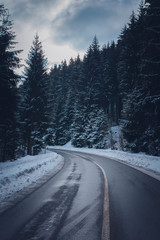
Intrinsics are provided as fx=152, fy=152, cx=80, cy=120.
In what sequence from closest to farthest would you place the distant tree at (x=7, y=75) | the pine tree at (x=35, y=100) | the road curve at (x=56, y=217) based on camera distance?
the road curve at (x=56, y=217), the distant tree at (x=7, y=75), the pine tree at (x=35, y=100)

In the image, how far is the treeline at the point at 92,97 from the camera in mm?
14086

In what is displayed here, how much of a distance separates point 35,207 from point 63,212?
3.12 ft

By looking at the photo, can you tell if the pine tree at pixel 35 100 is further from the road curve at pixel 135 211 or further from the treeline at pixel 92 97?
the road curve at pixel 135 211

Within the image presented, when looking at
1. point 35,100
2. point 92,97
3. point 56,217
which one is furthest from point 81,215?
point 92,97

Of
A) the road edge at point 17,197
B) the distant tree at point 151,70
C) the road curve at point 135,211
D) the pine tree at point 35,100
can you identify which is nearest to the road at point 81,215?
the road curve at point 135,211

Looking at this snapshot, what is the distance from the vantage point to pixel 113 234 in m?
2.99

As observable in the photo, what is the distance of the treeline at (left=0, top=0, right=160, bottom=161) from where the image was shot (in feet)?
46.2

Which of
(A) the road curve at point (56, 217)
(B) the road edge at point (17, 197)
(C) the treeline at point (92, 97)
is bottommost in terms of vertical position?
(B) the road edge at point (17, 197)

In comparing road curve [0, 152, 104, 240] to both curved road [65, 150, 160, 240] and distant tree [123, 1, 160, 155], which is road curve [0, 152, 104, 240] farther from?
distant tree [123, 1, 160, 155]

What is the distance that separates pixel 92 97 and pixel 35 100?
16.8 metres

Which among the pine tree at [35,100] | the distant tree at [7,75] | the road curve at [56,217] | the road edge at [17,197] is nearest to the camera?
the road curve at [56,217]

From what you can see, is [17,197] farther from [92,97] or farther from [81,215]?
[92,97]

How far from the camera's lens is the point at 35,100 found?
875 inches

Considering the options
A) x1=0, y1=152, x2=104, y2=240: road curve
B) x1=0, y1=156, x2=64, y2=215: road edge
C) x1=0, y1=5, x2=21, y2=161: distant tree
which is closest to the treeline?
x1=0, y1=5, x2=21, y2=161: distant tree
